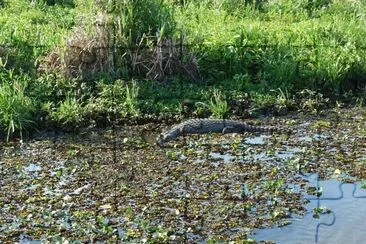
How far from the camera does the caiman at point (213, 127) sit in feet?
31.1

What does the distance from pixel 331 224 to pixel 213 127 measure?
2987mm

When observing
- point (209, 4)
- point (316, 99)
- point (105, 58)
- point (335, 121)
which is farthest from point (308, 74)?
point (209, 4)

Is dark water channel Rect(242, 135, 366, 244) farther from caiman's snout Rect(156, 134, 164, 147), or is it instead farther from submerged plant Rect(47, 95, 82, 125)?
submerged plant Rect(47, 95, 82, 125)

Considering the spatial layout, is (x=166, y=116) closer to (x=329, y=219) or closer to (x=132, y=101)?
(x=132, y=101)

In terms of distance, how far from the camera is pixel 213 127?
9.66m

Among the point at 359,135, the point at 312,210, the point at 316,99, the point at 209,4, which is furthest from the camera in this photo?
the point at 209,4

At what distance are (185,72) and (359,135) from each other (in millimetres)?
2985

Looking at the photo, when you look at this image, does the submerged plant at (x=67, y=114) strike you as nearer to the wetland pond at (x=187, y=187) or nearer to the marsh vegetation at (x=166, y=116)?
the marsh vegetation at (x=166, y=116)

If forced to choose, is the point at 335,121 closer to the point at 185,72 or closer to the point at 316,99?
the point at 316,99

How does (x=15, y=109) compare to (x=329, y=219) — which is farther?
(x=15, y=109)

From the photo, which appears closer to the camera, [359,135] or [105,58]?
[359,135]

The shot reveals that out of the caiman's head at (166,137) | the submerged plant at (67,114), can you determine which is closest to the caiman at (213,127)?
the caiman's head at (166,137)

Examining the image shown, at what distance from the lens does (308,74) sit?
446 inches

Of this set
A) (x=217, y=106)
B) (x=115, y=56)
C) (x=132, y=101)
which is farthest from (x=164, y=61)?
(x=217, y=106)
